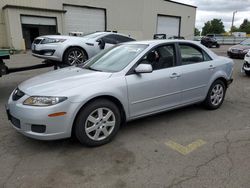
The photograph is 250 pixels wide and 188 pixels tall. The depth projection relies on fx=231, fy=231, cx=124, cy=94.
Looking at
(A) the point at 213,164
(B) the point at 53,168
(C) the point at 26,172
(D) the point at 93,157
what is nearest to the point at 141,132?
(D) the point at 93,157

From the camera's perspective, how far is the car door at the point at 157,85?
363cm

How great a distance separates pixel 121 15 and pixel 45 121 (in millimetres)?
26365

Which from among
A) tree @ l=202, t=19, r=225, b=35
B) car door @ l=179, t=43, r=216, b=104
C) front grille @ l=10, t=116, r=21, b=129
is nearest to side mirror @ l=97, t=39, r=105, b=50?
car door @ l=179, t=43, r=216, b=104

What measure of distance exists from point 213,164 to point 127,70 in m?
1.80

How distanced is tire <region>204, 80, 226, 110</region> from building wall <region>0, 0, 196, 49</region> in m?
20.1

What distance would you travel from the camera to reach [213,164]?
2936mm

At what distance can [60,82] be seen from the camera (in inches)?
133

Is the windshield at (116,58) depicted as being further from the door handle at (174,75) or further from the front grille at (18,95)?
the front grille at (18,95)

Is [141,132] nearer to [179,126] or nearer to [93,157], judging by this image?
[179,126]

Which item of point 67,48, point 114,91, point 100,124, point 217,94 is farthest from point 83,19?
point 100,124

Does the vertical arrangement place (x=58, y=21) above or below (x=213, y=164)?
above

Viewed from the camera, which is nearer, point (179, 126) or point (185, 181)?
point (185, 181)

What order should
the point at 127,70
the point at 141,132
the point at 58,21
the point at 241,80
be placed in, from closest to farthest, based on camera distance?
the point at 127,70 → the point at 141,132 → the point at 241,80 → the point at 58,21

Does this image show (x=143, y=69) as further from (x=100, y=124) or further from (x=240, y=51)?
(x=240, y=51)
